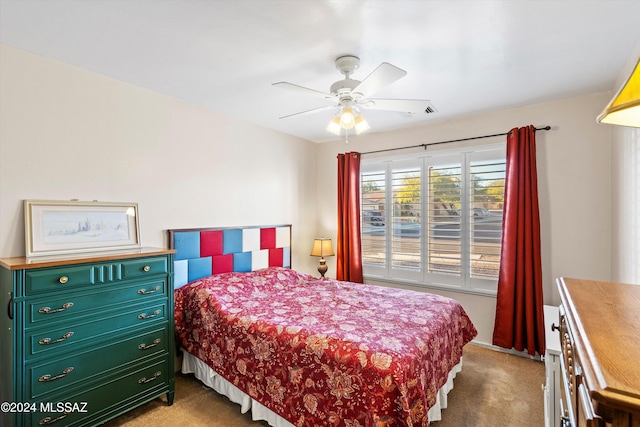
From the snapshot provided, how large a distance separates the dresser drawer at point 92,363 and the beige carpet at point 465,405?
1.47 ft

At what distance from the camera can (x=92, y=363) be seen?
1.99 m

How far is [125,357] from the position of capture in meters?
2.15

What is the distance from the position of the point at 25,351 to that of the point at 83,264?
1.75ft

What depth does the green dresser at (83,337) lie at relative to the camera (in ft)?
Answer: 5.73

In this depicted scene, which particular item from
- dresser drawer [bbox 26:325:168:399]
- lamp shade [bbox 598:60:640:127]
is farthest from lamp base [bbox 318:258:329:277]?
lamp shade [bbox 598:60:640:127]

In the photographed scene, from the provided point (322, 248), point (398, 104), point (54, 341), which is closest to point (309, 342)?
point (54, 341)

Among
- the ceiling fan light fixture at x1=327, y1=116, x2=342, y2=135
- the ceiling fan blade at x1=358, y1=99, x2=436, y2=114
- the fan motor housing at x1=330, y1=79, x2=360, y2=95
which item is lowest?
the ceiling fan light fixture at x1=327, y1=116, x2=342, y2=135

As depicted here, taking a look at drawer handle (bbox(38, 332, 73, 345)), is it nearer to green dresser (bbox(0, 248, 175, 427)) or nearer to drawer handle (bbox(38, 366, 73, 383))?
green dresser (bbox(0, 248, 175, 427))

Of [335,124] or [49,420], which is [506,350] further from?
[49,420]

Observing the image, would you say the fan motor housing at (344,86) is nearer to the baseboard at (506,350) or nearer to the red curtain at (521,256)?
the red curtain at (521,256)

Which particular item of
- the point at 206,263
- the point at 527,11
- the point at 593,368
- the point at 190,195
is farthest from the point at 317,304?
the point at 527,11

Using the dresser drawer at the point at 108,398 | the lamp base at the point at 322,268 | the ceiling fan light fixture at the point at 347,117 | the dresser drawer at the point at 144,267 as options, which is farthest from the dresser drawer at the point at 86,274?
the lamp base at the point at 322,268

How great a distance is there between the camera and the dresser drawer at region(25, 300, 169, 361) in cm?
179

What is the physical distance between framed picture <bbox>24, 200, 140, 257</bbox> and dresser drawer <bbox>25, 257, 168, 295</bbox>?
420 mm
